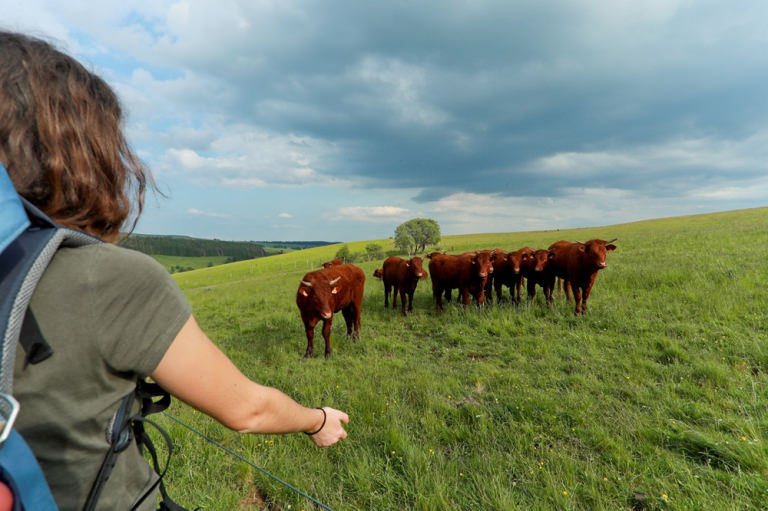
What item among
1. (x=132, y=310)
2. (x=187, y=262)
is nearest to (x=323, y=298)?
(x=132, y=310)

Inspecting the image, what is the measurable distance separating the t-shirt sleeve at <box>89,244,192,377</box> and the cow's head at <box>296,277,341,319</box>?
6.39m

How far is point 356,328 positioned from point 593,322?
229 inches

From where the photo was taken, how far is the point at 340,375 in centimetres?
626

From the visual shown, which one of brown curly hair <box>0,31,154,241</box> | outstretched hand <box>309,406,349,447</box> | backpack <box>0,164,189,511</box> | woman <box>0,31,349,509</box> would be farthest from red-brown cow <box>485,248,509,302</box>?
backpack <box>0,164,189,511</box>

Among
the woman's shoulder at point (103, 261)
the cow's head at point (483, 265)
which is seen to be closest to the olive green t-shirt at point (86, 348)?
the woman's shoulder at point (103, 261)

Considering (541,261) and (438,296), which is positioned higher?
(541,261)

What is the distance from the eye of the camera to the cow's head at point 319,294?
754 centimetres

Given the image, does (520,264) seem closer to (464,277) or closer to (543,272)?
(543,272)

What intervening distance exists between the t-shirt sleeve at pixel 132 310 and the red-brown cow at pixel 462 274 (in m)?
10.0

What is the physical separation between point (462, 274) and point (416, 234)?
52.4 m

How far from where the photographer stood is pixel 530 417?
4438mm

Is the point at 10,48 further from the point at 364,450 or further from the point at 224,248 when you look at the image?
the point at 224,248

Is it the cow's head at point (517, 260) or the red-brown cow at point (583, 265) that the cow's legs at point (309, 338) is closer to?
the cow's head at point (517, 260)

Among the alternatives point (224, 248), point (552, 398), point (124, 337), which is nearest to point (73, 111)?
point (124, 337)
